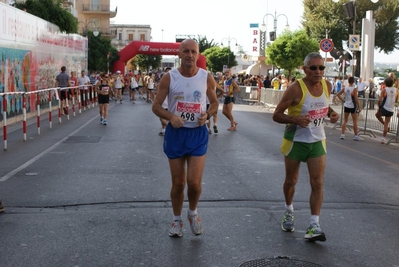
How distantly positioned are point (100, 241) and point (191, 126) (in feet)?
4.41

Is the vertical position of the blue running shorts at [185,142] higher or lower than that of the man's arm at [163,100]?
lower

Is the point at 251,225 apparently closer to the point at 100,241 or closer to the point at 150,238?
the point at 150,238

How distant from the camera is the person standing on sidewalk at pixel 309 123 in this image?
21.5 ft

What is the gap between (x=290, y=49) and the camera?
5112cm

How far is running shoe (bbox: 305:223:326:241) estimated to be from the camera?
20.3 feet

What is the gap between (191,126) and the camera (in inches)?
249

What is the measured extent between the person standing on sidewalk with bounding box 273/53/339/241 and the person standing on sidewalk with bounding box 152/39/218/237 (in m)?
0.87

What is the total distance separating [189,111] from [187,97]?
0.44 ft

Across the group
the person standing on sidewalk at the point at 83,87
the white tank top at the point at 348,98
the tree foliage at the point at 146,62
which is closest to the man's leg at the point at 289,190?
the white tank top at the point at 348,98

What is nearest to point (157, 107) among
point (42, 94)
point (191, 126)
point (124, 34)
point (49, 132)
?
point (191, 126)

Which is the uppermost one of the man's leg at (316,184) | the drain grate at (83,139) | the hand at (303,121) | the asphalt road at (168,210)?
the hand at (303,121)

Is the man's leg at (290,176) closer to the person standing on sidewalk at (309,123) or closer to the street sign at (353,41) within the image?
the person standing on sidewalk at (309,123)

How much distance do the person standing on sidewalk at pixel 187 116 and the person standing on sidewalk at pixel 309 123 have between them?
866mm

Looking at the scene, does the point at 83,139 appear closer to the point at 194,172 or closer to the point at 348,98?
the point at 348,98
